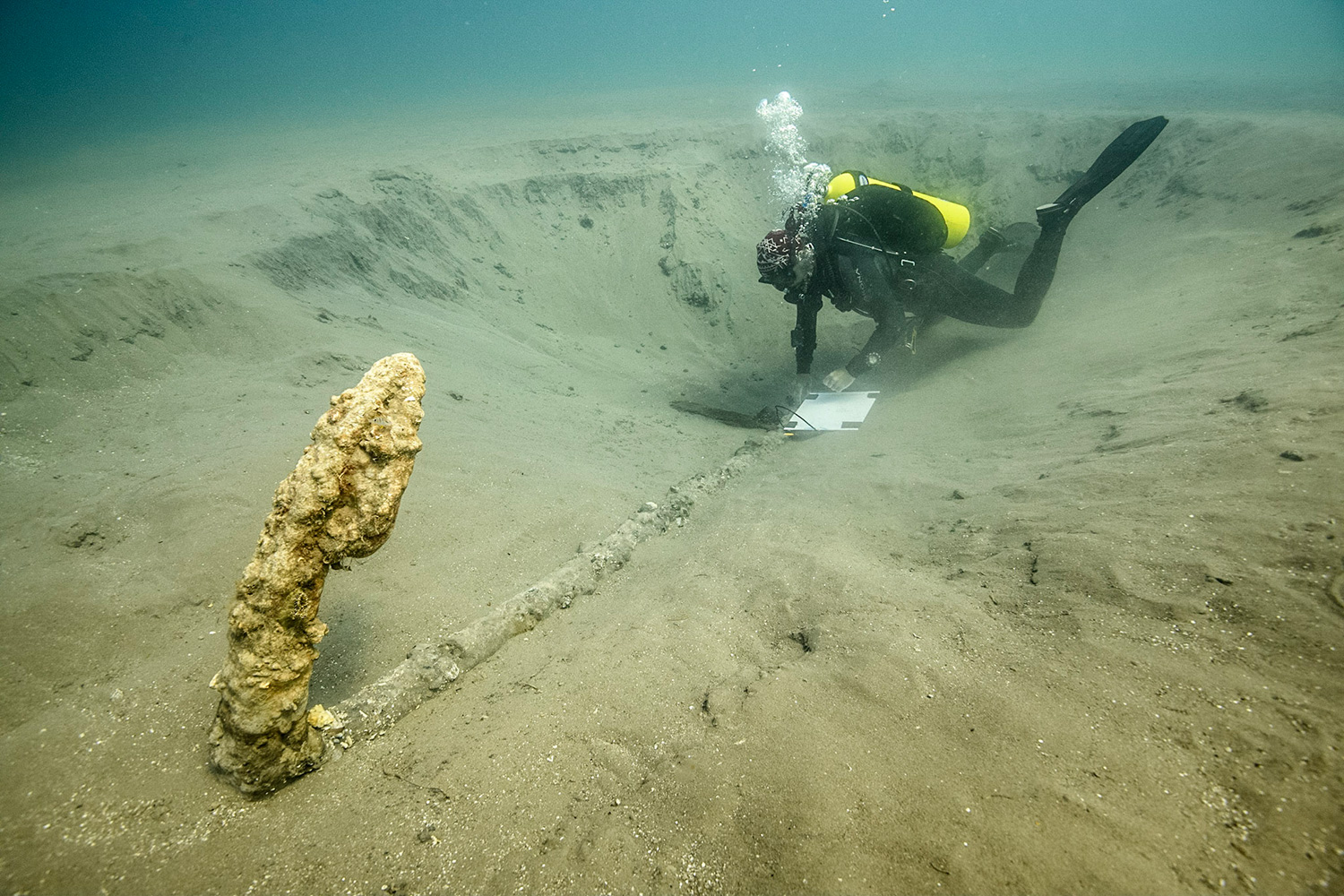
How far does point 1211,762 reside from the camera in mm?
1464

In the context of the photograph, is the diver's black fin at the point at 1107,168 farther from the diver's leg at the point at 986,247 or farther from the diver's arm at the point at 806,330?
the diver's arm at the point at 806,330

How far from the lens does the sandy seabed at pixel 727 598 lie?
1.52 m

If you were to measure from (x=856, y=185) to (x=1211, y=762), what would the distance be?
5.36 metres

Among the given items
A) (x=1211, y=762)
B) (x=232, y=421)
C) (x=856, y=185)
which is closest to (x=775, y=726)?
(x=1211, y=762)

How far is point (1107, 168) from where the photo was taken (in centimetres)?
571

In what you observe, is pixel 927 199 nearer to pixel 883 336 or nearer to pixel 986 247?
pixel 883 336

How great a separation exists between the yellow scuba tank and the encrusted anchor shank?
494 cm

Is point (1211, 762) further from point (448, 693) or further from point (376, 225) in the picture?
point (376, 225)

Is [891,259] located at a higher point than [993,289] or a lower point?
higher

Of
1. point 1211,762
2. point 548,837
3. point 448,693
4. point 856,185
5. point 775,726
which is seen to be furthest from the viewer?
point 856,185

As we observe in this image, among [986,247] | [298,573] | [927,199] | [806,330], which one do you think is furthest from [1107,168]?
[298,573]

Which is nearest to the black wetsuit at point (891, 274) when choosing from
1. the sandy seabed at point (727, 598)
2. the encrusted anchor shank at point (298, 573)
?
the sandy seabed at point (727, 598)

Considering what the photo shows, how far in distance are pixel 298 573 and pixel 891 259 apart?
5.53 meters

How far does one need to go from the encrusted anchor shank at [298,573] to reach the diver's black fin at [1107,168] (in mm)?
6627
